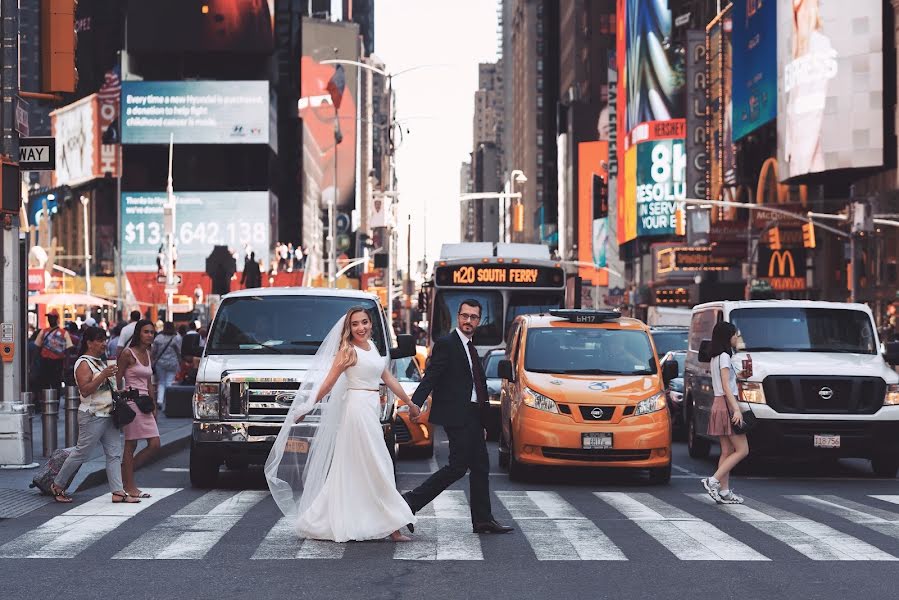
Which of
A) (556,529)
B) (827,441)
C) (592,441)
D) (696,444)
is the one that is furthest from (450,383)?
(696,444)

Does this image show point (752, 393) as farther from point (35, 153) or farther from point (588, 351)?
point (35, 153)

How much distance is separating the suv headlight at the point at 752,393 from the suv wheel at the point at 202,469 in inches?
259

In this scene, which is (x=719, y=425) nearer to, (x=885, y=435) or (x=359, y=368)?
(x=885, y=435)

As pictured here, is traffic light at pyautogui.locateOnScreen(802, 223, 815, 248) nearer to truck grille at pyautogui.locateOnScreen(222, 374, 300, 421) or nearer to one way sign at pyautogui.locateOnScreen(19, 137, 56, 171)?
one way sign at pyautogui.locateOnScreen(19, 137, 56, 171)

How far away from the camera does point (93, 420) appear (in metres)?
14.6

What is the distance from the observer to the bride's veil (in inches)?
469

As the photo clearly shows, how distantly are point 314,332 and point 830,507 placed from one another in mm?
5970

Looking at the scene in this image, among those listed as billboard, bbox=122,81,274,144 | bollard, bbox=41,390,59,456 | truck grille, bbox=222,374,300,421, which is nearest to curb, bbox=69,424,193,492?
bollard, bbox=41,390,59,456

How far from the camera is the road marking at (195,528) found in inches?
439

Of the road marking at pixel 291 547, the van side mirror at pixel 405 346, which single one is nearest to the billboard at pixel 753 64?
the van side mirror at pixel 405 346

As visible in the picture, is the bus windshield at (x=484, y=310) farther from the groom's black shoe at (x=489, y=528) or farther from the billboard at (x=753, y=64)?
the billboard at (x=753, y=64)

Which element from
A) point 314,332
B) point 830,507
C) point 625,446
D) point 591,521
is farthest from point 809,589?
point 314,332

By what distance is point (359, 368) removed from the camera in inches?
465

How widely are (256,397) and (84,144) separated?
10513 cm
